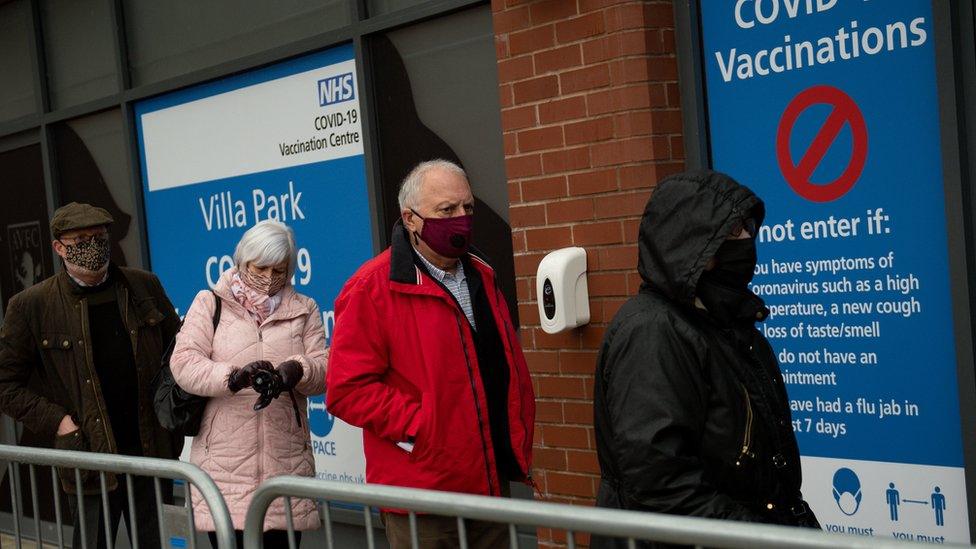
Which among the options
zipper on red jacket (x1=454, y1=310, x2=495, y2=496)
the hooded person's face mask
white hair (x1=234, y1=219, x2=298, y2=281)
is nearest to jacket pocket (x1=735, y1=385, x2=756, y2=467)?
the hooded person's face mask

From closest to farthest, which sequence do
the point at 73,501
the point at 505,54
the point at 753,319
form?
the point at 753,319 → the point at 505,54 → the point at 73,501

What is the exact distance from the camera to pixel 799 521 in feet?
8.91

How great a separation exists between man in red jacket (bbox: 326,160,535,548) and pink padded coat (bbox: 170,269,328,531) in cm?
55

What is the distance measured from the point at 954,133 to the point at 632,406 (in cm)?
180

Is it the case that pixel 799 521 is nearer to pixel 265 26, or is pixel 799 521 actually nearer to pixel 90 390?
pixel 90 390

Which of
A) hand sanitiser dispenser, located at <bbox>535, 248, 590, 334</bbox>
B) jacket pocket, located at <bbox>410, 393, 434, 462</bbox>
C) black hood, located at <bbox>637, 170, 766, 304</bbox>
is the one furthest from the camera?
hand sanitiser dispenser, located at <bbox>535, 248, 590, 334</bbox>

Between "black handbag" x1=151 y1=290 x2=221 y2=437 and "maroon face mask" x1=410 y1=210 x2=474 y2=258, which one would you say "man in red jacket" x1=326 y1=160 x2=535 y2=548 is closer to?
"maroon face mask" x1=410 y1=210 x2=474 y2=258

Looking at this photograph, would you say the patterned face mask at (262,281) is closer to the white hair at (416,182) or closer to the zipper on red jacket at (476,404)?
the white hair at (416,182)

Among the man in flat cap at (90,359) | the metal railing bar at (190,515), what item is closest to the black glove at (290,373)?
the metal railing bar at (190,515)

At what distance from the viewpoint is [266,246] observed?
4.18 metres

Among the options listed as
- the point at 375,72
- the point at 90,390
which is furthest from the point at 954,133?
the point at 90,390

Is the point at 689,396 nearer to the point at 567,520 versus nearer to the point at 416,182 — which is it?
the point at 567,520

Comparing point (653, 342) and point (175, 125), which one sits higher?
point (175, 125)

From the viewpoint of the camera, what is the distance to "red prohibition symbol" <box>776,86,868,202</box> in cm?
403
